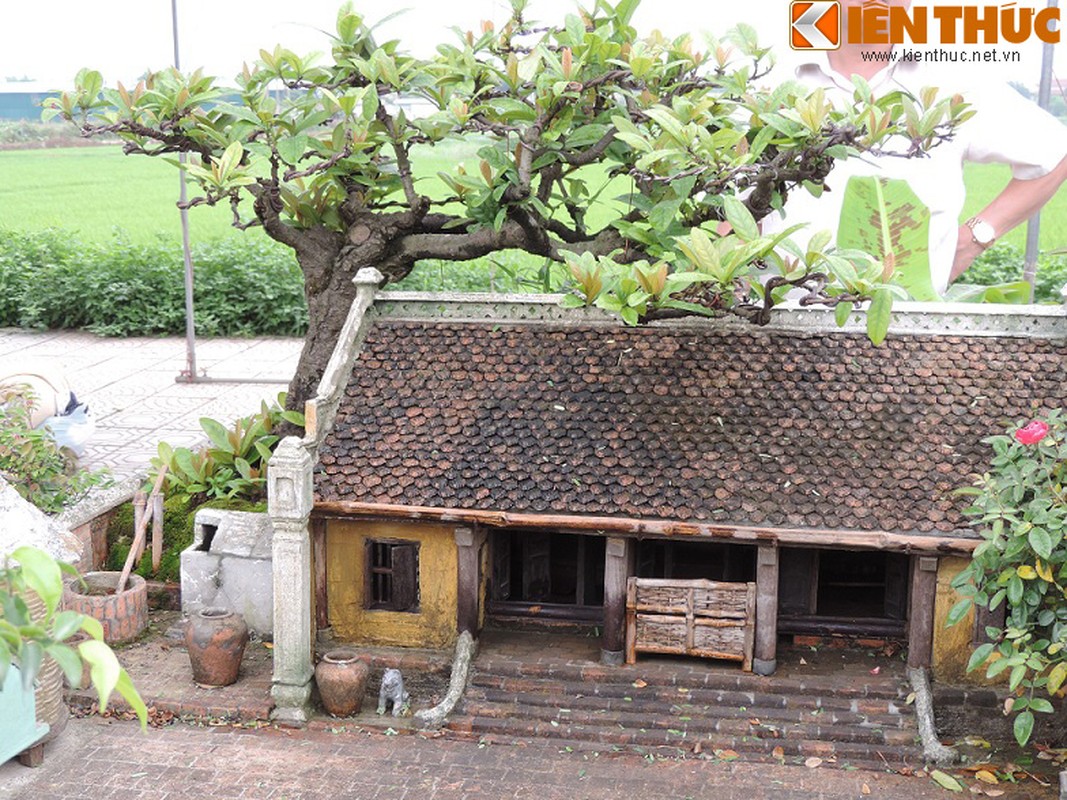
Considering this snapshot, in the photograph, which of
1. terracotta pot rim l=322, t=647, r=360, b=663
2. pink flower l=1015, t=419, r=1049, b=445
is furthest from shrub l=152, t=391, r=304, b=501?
pink flower l=1015, t=419, r=1049, b=445

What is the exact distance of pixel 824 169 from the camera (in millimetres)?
13445

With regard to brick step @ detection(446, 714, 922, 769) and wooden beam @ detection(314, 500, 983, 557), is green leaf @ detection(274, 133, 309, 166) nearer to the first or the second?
wooden beam @ detection(314, 500, 983, 557)

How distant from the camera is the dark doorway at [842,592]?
1394 centimetres

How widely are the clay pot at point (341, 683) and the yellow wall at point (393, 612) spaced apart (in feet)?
2.21

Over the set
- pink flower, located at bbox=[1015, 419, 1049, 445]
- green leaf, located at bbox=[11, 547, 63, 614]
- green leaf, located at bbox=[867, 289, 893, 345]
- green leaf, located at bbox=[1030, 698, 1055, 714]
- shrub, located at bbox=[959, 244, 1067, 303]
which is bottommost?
green leaf, located at bbox=[1030, 698, 1055, 714]

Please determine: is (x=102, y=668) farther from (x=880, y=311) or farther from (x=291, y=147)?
(x=291, y=147)

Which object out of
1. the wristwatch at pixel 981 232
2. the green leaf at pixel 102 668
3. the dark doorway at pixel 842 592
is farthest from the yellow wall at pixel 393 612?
the green leaf at pixel 102 668

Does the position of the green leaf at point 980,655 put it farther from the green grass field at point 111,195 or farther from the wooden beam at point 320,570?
the green grass field at point 111,195

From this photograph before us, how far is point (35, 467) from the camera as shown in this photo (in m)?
16.2

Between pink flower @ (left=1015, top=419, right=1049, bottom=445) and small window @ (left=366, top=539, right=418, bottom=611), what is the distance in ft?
20.4

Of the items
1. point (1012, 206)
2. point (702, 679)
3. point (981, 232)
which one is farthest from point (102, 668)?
point (1012, 206)

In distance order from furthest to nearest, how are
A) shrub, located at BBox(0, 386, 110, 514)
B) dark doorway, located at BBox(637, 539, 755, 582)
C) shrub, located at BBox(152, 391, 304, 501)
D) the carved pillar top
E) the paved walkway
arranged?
1. the paved walkway
2. shrub, located at BBox(152, 391, 304, 501)
3. shrub, located at BBox(0, 386, 110, 514)
4. dark doorway, located at BBox(637, 539, 755, 582)
5. the carved pillar top

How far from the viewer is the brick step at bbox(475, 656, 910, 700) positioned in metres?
13.1

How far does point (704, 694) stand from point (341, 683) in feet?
12.2
